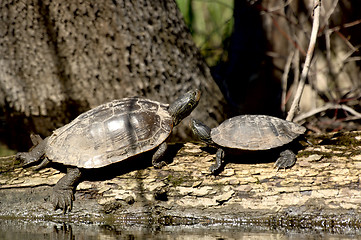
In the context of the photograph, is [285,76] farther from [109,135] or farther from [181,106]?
[109,135]

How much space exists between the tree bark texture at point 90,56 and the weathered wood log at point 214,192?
101 centimetres

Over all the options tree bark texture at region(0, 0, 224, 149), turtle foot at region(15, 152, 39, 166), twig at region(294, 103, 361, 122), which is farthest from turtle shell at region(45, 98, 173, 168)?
twig at region(294, 103, 361, 122)

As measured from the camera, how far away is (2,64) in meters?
4.12

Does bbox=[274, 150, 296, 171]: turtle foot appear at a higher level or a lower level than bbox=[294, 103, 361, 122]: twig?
higher

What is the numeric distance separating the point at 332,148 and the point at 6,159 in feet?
Result: 8.71

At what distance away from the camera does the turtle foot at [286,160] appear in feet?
9.89

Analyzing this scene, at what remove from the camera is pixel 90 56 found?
3.94m

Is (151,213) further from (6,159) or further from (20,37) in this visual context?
(20,37)

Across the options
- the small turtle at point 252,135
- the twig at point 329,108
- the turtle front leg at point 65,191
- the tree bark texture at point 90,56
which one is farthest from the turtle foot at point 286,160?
the twig at point 329,108

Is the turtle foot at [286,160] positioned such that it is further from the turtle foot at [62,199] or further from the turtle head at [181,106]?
the turtle foot at [62,199]

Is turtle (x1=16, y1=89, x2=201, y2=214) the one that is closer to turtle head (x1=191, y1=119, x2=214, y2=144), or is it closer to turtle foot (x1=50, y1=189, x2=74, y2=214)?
turtle foot (x1=50, y1=189, x2=74, y2=214)

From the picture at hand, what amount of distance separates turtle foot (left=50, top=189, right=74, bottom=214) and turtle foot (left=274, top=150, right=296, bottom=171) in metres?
1.50

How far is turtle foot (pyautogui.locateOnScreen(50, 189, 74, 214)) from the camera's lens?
304 cm

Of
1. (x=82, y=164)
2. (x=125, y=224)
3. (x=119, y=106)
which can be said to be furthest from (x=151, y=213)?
(x=119, y=106)
